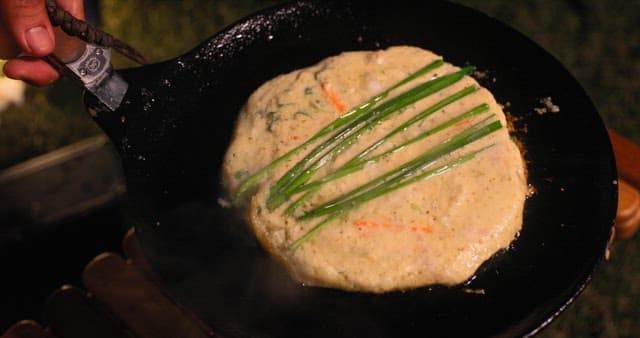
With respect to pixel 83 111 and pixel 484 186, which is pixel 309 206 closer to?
pixel 484 186

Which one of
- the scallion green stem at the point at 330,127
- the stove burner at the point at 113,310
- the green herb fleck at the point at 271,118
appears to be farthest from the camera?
the stove burner at the point at 113,310

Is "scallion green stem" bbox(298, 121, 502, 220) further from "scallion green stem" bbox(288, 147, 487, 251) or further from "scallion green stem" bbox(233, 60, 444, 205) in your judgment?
"scallion green stem" bbox(233, 60, 444, 205)

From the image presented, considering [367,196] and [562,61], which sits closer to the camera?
[367,196]

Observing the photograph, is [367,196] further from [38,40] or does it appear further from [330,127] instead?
[38,40]

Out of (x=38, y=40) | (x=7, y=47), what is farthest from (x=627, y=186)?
(x=7, y=47)

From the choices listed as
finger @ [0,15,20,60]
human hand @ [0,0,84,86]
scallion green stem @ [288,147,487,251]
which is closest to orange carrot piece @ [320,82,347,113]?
scallion green stem @ [288,147,487,251]

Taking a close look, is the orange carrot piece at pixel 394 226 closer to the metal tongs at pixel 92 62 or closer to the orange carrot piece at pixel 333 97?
the orange carrot piece at pixel 333 97

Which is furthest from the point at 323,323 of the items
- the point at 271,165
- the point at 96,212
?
the point at 96,212

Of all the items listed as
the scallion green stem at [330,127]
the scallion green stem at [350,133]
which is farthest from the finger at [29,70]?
the scallion green stem at [350,133]
